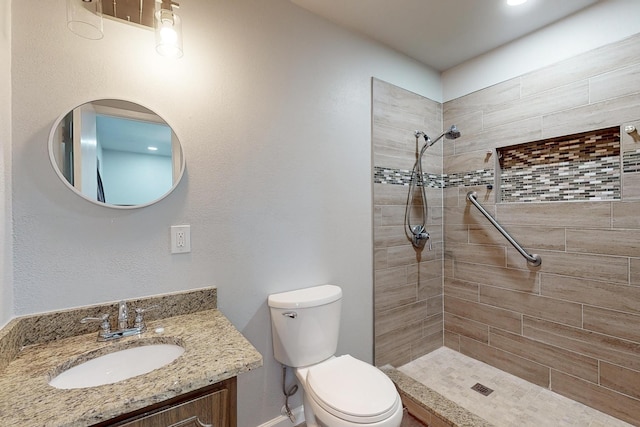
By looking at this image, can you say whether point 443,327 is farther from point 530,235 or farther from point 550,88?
point 550,88

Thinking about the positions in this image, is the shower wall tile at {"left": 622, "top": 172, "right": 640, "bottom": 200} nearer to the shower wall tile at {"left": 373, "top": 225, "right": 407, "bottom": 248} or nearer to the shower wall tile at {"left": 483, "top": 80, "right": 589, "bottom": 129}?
the shower wall tile at {"left": 483, "top": 80, "right": 589, "bottom": 129}

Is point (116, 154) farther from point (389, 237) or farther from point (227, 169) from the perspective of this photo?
point (389, 237)

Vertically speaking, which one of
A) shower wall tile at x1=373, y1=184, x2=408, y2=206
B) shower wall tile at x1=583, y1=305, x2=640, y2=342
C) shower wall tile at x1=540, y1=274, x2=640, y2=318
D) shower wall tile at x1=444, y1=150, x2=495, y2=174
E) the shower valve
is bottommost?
shower wall tile at x1=583, y1=305, x2=640, y2=342

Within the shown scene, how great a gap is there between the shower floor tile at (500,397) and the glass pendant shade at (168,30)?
2.51 m

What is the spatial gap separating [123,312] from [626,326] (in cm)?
265

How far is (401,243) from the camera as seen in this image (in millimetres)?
2287

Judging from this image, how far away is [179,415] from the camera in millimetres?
858

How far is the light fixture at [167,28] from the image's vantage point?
1.20m

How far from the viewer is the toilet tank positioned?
1.55 metres

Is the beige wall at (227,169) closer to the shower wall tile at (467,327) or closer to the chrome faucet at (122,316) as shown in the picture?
the chrome faucet at (122,316)

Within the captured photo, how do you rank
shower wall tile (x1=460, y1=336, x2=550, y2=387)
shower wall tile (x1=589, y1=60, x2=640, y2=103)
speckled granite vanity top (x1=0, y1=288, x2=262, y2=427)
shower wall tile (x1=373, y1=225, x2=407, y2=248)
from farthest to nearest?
shower wall tile (x1=373, y1=225, x2=407, y2=248), shower wall tile (x1=460, y1=336, x2=550, y2=387), shower wall tile (x1=589, y1=60, x2=640, y2=103), speckled granite vanity top (x1=0, y1=288, x2=262, y2=427)

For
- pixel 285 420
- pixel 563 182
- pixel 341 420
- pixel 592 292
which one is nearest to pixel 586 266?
pixel 592 292

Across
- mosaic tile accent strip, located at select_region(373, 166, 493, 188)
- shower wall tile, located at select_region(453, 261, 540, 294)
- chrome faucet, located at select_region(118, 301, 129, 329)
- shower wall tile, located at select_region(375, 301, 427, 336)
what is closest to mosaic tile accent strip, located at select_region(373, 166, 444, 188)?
mosaic tile accent strip, located at select_region(373, 166, 493, 188)

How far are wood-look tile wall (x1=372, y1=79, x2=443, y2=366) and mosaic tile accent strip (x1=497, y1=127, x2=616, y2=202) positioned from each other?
56 centimetres
